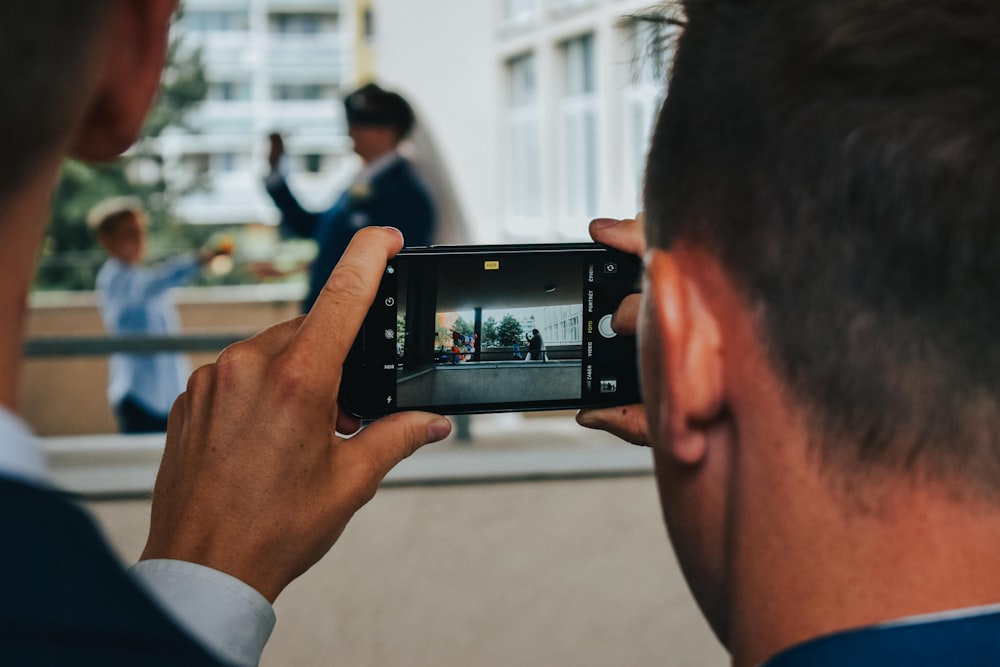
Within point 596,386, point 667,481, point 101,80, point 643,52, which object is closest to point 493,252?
point 596,386

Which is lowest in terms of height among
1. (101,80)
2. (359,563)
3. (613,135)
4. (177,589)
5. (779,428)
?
(359,563)

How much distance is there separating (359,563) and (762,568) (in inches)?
92.5

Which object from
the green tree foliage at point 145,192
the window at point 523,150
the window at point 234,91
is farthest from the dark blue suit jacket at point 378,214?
the window at point 234,91

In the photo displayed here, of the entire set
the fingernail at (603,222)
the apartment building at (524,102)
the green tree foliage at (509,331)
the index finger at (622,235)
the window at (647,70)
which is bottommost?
the green tree foliage at (509,331)

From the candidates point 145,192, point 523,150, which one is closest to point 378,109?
point 523,150

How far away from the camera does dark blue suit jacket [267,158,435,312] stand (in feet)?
10.3

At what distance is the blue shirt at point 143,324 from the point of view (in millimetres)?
4102

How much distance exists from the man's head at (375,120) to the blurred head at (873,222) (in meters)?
2.84

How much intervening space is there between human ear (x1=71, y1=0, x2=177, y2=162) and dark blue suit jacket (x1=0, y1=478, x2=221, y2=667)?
0.45ft

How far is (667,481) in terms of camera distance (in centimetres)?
66

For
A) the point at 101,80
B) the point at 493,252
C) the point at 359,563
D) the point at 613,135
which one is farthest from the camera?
the point at 613,135

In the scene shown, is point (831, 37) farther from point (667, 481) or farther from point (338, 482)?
point (338, 482)

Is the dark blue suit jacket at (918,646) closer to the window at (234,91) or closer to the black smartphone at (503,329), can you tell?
the black smartphone at (503,329)

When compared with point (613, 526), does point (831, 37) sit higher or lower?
higher
